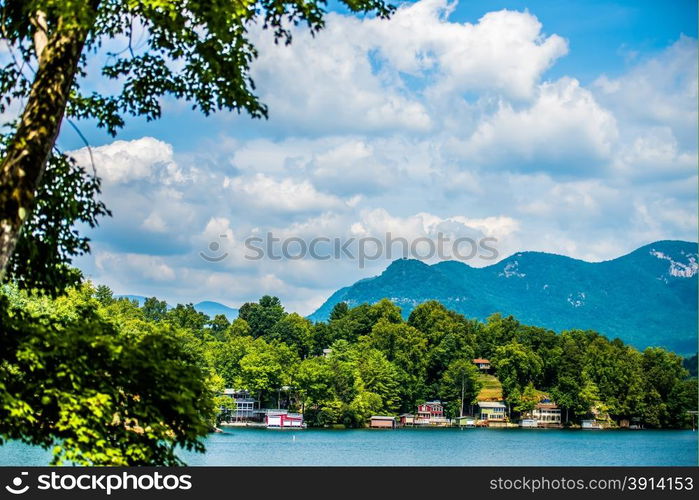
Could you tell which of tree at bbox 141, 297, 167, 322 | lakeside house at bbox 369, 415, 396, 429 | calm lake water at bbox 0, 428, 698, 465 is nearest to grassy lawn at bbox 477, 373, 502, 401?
calm lake water at bbox 0, 428, 698, 465

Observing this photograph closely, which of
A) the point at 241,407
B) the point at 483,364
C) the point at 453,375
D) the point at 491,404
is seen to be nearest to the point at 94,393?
the point at 241,407

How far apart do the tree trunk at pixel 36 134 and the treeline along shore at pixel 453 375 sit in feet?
185

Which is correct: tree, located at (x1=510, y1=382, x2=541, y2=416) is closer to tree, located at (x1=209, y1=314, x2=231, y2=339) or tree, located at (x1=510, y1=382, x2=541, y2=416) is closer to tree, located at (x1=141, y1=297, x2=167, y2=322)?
tree, located at (x1=209, y1=314, x2=231, y2=339)

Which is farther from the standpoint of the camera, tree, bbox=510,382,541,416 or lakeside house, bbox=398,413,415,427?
tree, bbox=510,382,541,416

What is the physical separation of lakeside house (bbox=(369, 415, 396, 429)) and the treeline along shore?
1.97ft

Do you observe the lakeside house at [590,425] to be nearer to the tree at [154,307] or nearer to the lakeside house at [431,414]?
the lakeside house at [431,414]

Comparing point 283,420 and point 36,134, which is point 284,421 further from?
point 36,134

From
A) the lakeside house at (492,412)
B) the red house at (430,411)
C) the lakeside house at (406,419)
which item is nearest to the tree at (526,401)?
the lakeside house at (492,412)

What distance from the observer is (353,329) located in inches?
3927

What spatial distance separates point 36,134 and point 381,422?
65914 mm

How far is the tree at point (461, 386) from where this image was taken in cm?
7812

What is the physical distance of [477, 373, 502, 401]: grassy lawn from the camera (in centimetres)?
8249
